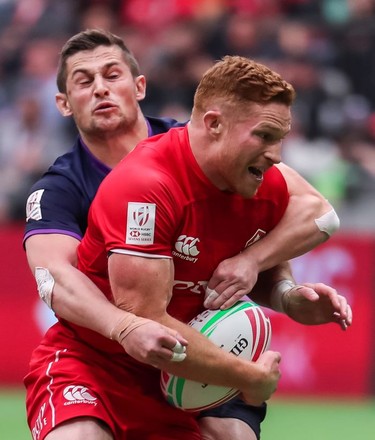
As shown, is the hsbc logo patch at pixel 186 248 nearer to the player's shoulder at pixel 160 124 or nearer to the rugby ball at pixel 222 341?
the rugby ball at pixel 222 341

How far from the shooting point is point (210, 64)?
12961mm

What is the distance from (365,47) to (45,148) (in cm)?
370

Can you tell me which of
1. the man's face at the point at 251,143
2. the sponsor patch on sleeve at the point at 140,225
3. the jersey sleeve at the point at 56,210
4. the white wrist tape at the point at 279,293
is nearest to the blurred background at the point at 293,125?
the white wrist tape at the point at 279,293

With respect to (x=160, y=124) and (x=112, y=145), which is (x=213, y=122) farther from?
(x=160, y=124)

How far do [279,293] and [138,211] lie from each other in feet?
3.51

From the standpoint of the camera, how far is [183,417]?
17.9 ft

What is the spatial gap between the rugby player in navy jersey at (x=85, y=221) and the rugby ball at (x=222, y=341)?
0.09 m

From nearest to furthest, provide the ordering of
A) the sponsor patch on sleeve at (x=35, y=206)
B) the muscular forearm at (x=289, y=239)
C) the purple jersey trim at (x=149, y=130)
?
the muscular forearm at (x=289, y=239), the sponsor patch on sleeve at (x=35, y=206), the purple jersey trim at (x=149, y=130)

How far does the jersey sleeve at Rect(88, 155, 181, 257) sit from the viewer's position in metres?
4.85

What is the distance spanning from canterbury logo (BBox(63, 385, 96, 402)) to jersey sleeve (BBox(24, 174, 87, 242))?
2.42 ft

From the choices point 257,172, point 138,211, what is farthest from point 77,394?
point 257,172

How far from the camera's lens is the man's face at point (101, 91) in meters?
5.88

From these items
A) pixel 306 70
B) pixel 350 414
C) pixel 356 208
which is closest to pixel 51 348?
pixel 350 414

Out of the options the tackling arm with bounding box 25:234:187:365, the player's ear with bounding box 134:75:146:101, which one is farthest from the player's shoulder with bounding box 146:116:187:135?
the tackling arm with bounding box 25:234:187:365
